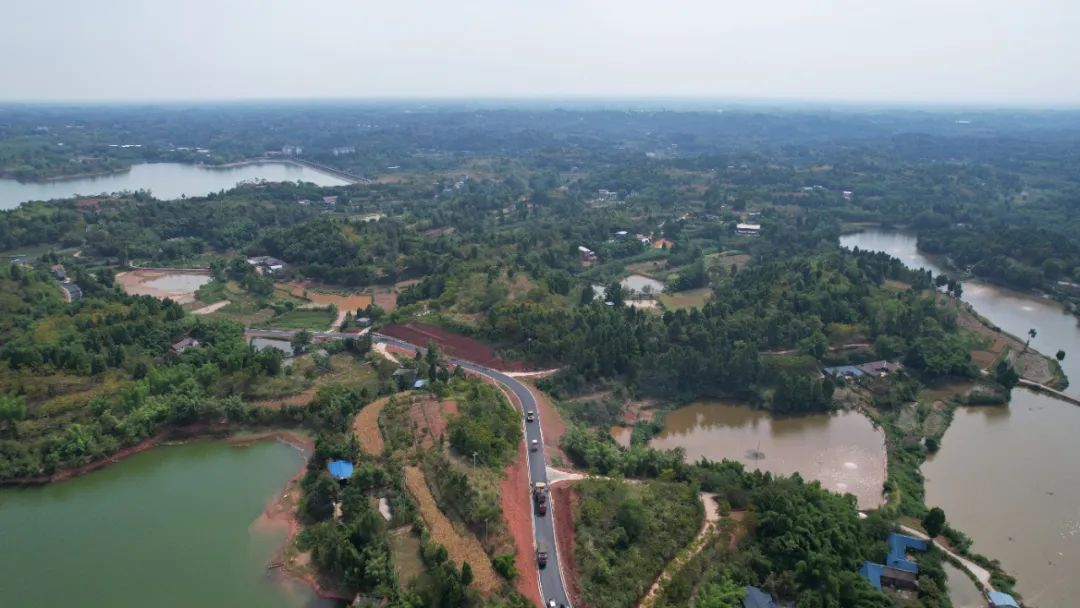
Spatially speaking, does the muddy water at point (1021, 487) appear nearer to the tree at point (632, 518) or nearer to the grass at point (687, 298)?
the tree at point (632, 518)

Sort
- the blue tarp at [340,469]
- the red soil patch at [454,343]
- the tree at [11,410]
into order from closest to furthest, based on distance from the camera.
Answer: the blue tarp at [340,469] → the tree at [11,410] → the red soil patch at [454,343]

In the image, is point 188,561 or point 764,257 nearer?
point 188,561

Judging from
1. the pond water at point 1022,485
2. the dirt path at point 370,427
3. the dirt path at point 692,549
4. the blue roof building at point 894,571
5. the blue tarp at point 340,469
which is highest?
the dirt path at point 370,427

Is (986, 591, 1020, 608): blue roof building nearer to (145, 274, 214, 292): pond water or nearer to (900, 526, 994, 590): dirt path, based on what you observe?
(900, 526, 994, 590): dirt path

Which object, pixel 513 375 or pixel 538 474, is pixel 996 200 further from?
pixel 538 474

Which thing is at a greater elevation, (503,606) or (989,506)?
(503,606)

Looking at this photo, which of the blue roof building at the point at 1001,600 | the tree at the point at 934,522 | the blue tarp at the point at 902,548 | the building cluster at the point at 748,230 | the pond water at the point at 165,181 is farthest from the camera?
the pond water at the point at 165,181

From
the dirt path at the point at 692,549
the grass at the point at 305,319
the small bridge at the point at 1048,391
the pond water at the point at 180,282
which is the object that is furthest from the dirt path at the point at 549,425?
the pond water at the point at 180,282

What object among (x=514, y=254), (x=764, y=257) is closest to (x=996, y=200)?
(x=764, y=257)
